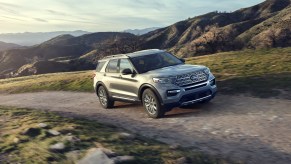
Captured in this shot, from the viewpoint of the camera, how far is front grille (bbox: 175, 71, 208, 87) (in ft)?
39.2

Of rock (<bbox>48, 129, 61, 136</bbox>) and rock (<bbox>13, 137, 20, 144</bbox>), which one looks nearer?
rock (<bbox>13, 137, 20, 144</bbox>)

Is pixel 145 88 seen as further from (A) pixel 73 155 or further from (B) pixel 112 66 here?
(A) pixel 73 155

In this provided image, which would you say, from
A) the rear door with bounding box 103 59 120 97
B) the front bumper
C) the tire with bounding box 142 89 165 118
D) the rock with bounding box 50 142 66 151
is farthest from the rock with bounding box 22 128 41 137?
the rear door with bounding box 103 59 120 97

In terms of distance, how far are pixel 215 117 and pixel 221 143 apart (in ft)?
9.14

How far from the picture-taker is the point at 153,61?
44.8 ft

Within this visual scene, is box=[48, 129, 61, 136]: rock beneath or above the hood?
beneath

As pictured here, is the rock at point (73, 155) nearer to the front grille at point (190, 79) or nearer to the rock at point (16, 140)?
the rock at point (16, 140)

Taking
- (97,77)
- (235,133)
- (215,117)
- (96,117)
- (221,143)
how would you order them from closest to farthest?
(221,143)
(235,133)
(215,117)
(96,117)
(97,77)

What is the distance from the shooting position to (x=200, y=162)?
24.6 feet

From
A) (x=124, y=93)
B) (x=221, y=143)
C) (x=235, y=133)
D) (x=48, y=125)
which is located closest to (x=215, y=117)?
(x=235, y=133)

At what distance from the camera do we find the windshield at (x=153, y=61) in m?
13.3

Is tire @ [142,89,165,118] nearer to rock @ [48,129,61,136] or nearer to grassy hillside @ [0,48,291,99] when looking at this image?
rock @ [48,129,61,136]

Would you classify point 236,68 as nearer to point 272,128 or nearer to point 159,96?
point 159,96

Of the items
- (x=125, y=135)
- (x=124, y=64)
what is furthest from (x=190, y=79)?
(x=125, y=135)
